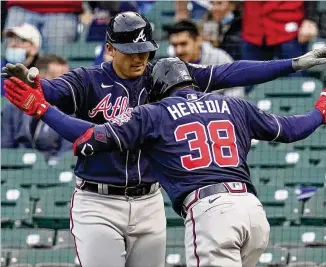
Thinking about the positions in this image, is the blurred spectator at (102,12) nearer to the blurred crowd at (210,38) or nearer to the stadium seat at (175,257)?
the blurred crowd at (210,38)

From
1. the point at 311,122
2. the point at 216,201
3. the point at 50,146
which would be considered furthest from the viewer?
the point at 50,146

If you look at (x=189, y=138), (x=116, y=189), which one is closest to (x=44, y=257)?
(x=116, y=189)

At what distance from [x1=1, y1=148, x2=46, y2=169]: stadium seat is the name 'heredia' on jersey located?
436 cm

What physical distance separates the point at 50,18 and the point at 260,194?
2.60 meters

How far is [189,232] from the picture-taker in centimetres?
400

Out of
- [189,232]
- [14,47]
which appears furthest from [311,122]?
[14,47]

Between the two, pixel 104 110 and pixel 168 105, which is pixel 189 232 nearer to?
pixel 168 105

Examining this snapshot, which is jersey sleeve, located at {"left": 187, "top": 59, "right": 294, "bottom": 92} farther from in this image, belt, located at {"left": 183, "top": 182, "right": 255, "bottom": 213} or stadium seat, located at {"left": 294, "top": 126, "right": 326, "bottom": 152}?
stadium seat, located at {"left": 294, "top": 126, "right": 326, "bottom": 152}

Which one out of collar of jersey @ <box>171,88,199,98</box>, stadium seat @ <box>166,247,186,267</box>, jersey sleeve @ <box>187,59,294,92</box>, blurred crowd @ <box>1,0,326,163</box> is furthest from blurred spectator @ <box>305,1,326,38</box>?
collar of jersey @ <box>171,88,199,98</box>

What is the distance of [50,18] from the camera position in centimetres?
875

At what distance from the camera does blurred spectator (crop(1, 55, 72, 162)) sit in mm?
8281

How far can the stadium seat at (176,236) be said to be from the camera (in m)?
7.79

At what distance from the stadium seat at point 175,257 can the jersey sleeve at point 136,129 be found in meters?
3.73

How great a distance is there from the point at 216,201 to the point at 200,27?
15.2 feet
